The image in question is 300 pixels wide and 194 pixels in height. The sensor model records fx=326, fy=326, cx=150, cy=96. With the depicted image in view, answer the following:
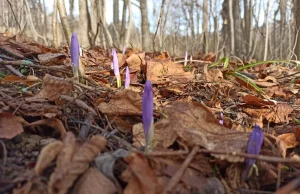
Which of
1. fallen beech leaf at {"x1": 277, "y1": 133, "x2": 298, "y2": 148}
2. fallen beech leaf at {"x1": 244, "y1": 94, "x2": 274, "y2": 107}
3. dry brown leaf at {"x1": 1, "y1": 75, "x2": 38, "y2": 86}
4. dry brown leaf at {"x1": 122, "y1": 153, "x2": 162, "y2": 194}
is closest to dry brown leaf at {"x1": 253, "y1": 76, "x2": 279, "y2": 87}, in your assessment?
fallen beech leaf at {"x1": 244, "y1": 94, "x2": 274, "y2": 107}

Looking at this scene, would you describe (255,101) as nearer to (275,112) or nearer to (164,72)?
(275,112)

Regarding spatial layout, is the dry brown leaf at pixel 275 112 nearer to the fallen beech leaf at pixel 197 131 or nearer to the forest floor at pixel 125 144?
the forest floor at pixel 125 144

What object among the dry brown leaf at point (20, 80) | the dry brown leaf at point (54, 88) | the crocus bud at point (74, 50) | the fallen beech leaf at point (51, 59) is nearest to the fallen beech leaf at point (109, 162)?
the dry brown leaf at point (54, 88)

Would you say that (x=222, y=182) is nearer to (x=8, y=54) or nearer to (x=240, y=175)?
(x=240, y=175)

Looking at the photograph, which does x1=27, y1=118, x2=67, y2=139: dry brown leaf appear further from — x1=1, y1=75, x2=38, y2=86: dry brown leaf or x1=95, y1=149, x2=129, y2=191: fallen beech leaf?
x1=1, y1=75, x2=38, y2=86: dry brown leaf

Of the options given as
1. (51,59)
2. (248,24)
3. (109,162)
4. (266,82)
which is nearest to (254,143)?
(109,162)
